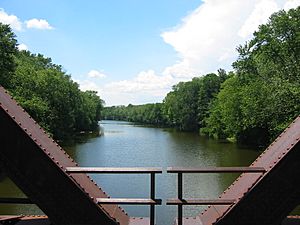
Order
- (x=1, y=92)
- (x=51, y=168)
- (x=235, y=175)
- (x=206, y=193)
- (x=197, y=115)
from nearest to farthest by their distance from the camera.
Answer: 1. (x=51, y=168)
2. (x=1, y=92)
3. (x=206, y=193)
4. (x=235, y=175)
5. (x=197, y=115)

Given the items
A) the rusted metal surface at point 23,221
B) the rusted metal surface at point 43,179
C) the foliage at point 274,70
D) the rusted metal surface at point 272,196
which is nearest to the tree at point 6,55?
the foliage at point 274,70

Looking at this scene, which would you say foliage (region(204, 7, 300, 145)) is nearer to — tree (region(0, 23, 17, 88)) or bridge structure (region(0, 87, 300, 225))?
tree (region(0, 23, 17, 88))

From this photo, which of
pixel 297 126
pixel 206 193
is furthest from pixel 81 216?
pixel 206 193

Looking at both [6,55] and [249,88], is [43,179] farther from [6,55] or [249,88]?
[249,88]

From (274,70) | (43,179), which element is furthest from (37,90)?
(43,179)

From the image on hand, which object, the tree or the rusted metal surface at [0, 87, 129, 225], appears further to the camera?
the tree

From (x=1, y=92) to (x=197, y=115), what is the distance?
8443 centimetres

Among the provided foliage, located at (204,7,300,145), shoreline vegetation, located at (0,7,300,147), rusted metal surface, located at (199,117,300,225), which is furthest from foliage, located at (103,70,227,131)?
rusted metal surface, located at (199,117,300,225)

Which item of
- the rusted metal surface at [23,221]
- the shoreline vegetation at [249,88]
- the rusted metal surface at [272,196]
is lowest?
the rusted metal surface at [23,221]

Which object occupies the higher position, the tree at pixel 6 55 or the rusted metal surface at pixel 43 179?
the tree at pixel 6 55

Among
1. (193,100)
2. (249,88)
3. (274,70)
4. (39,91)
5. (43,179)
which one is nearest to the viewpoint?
(43,179)

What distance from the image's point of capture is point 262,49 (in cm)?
3262

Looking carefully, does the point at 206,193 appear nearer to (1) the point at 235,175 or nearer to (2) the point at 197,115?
(1) the point at 235,175

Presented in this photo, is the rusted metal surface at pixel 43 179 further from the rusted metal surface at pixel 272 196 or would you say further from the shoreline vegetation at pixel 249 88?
the shoreline vegetation at pixel 249 88
